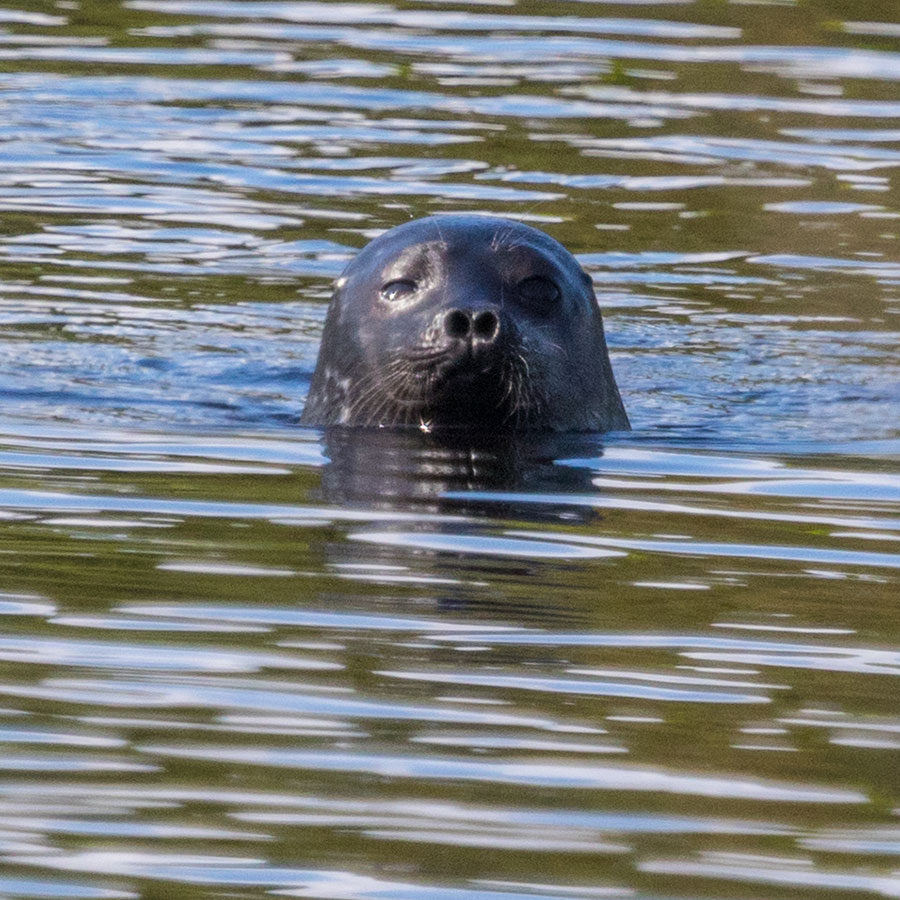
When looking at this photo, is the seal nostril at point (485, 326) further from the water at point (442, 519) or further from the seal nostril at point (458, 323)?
the water at point (442, 519)

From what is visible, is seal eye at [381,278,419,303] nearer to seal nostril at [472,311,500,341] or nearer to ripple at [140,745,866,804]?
seal nostril at [472,311,500,341]

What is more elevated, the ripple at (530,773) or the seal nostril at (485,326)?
the seal nostril at (485,326)

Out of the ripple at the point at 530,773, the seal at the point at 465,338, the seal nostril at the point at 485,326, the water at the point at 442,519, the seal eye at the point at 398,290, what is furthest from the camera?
the seal eye at the point at 398,290

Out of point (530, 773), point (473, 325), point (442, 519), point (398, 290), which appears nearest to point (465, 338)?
point (473, 325)

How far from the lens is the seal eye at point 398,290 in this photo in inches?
331

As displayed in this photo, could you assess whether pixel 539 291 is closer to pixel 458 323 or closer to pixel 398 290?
pixel 398 290

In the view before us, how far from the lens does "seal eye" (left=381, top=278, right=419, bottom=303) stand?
8414 millimetres

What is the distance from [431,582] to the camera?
5453 millimetres

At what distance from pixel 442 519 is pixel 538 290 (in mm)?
2342

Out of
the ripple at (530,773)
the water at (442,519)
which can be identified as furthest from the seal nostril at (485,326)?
the ripple at (530,773)

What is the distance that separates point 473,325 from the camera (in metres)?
7.85

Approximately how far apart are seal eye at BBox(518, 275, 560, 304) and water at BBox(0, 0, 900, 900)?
0.61 meters

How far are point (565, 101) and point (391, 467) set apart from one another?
8.60 metres

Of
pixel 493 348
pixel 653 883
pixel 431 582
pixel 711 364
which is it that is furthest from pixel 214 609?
pixel 711 364
